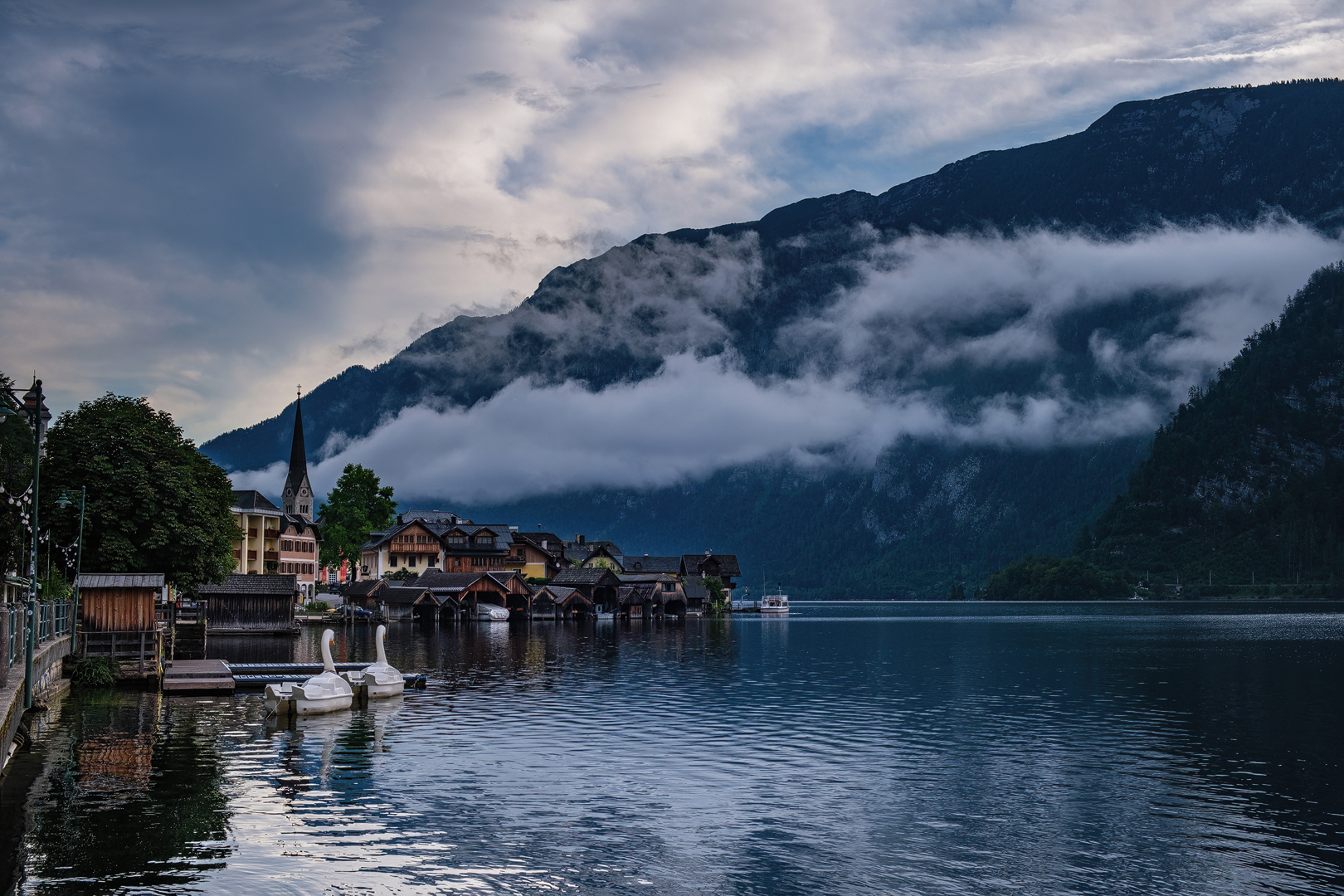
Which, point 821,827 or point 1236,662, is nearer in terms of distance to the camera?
point 821,827

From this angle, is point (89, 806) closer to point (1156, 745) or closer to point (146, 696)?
point (146, 696)

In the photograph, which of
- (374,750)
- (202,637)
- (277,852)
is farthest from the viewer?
(202,637)

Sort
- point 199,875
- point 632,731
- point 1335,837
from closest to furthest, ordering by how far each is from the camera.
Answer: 1. point 199,875
2. point 1335,837
3. point 632,731

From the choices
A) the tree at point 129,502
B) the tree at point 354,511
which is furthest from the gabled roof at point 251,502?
the tree at point 129,502

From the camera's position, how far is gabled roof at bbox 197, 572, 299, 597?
126 meters

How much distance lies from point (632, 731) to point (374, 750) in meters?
11.5

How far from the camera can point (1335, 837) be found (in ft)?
101

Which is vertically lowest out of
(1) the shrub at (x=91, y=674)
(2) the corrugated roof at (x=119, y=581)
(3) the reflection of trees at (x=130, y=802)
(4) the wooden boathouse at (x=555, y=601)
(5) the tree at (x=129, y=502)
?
(4) the wooden boathouse at (x=555, y=601)

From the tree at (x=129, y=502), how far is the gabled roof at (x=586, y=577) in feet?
360

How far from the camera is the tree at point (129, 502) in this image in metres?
73.3

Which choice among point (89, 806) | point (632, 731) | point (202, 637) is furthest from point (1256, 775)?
point (202, 637)

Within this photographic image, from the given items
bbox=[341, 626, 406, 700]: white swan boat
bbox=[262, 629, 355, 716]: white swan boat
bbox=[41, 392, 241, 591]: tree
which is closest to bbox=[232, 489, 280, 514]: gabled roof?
bbox=[41, 392, 241, 591]: tree

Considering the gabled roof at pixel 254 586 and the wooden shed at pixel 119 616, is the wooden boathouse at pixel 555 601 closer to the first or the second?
the gabled roof at pixel 254 586

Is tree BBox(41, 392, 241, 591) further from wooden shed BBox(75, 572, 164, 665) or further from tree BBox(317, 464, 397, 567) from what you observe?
tree BBox(317, 464, 397, 567)
